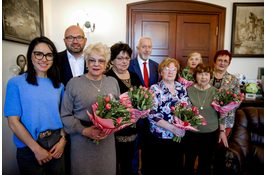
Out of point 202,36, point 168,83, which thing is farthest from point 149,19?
point 168,83

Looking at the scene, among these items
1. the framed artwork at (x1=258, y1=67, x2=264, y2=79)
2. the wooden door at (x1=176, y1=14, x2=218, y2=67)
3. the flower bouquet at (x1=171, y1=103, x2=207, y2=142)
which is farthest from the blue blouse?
the framed artwork at (x1=258, y1=67, x2=264, y2=79)

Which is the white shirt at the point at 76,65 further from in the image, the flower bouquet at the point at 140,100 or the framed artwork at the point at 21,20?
the flower bouquet at the point at 140,100

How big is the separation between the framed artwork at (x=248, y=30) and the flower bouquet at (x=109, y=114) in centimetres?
365

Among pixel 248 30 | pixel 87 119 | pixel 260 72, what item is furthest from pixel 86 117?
pixel 260 72

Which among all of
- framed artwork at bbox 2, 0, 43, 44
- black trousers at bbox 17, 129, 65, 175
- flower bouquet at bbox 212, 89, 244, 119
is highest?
framed artwork at bbox 2, 0, 43, 44

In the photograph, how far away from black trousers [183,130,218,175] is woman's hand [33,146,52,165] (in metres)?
1.53

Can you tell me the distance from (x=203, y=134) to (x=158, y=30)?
2595 millimetres

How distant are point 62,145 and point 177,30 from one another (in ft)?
11.1

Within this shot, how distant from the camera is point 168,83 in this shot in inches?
77.5

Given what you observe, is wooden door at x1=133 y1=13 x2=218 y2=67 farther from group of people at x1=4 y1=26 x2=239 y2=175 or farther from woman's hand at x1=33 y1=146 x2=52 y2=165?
woman's hand at x1=33 y1=146 x2=52 y2=165

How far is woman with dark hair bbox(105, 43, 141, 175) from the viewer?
1.84m

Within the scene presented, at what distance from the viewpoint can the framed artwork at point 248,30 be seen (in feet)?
12.1

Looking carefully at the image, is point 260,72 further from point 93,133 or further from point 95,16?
point 93,133

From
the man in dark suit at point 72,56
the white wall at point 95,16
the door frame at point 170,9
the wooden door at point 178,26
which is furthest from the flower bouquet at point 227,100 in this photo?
the white wall at point 95,16
